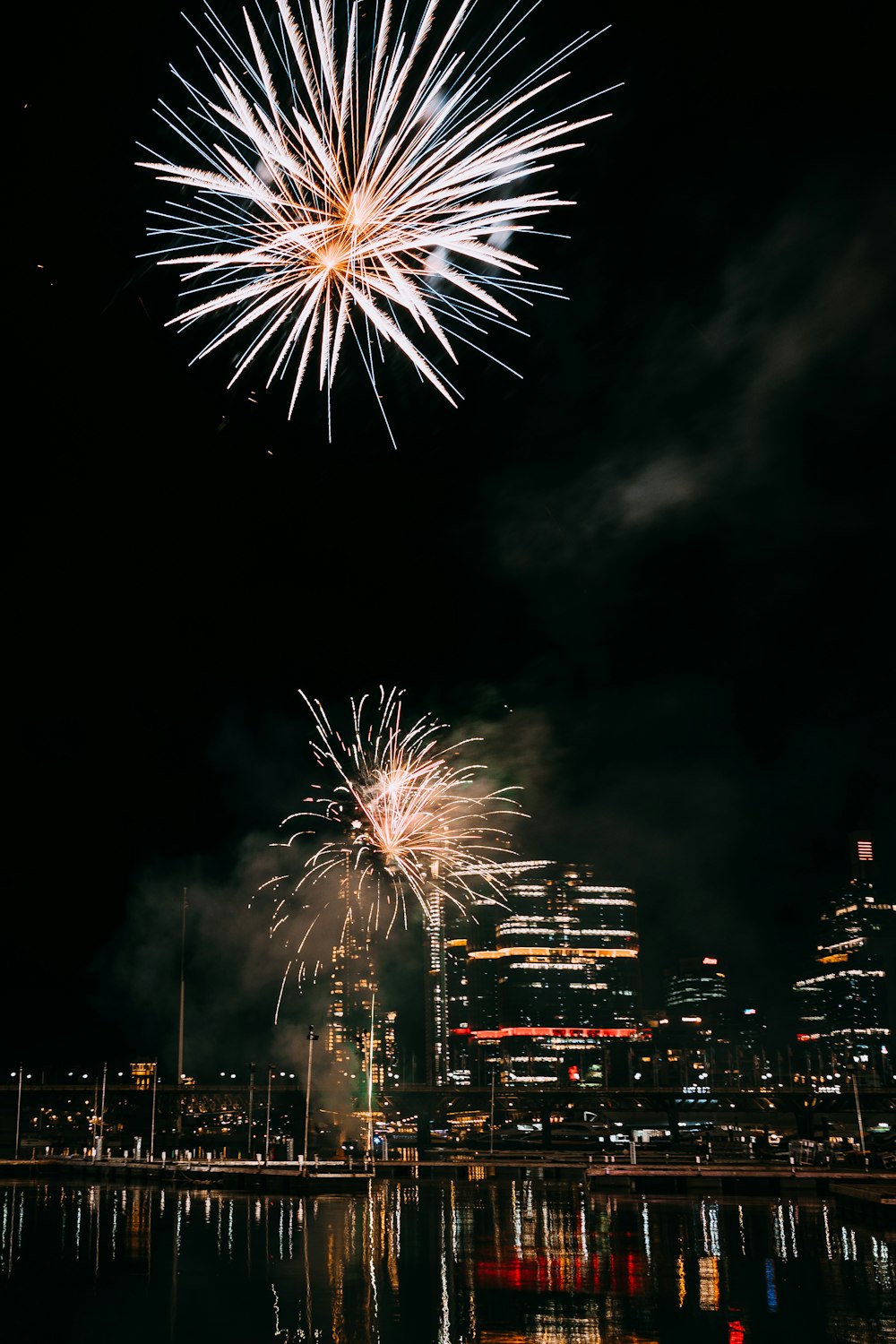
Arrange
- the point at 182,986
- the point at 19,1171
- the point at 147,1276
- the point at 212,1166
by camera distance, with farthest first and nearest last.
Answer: the point at 182,986, the point at 19,1171, the point at 212,1166, the point at 147,1276

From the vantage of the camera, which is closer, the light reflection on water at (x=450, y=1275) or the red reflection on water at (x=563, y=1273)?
the light reflection on water at (x=450, y=1275)

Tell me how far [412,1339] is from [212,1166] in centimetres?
6814

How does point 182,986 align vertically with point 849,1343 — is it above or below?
above

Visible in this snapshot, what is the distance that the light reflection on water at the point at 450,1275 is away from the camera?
2777cm

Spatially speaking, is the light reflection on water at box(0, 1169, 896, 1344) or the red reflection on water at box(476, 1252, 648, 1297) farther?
the red reflection on water at box(476, 1252, 648, 1297)

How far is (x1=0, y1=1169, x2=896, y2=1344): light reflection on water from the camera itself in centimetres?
2777

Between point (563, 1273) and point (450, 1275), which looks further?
point (450, 1275)

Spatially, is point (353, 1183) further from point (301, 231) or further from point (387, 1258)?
point (301, 231)

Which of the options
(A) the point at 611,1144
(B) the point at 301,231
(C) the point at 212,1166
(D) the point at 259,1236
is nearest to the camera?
(B) the point at 301,231

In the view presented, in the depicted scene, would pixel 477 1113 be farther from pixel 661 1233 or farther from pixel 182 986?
pixel 661 1233

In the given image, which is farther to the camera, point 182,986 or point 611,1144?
point 611,1144

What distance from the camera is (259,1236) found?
1892 inches

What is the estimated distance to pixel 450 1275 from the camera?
36125 millimetres

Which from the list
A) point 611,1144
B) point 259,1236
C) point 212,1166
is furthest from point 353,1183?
point 611,1144
